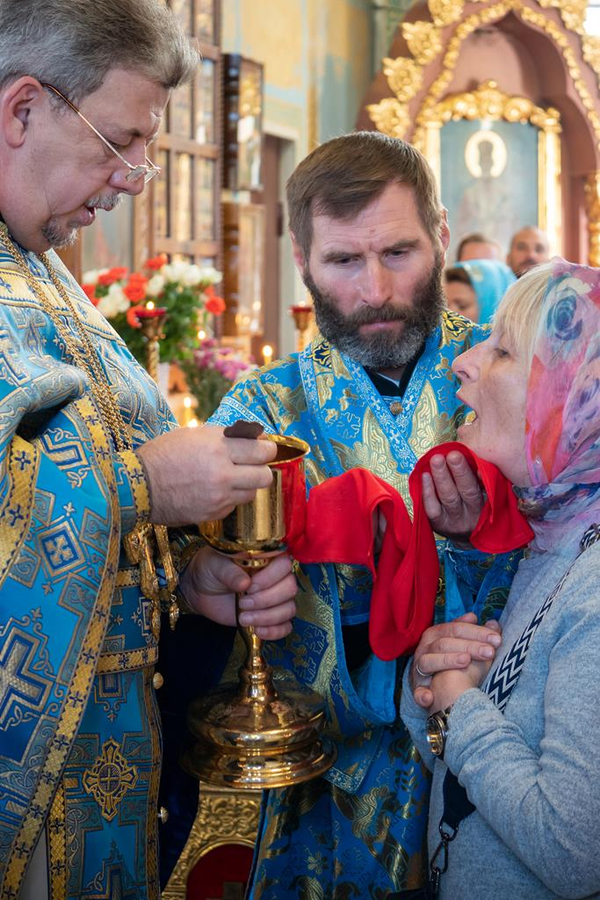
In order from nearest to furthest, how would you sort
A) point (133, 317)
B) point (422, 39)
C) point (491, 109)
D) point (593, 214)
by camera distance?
point (133, 317) < point (422, 39) < point (491, 109) < point (593, 214)

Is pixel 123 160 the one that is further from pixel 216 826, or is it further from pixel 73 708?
pixel 216 826

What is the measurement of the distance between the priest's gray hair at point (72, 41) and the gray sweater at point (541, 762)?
984 mm

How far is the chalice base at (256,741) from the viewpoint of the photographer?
173 cm

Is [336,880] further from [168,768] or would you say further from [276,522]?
[276,522]

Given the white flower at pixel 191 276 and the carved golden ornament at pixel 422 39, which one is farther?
the carved golden ornament at pixel 422 39

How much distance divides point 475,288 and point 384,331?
3.85 m

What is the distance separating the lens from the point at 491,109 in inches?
427

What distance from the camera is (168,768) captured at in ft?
7.23

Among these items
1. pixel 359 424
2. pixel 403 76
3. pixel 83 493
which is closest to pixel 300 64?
pixel 403 76

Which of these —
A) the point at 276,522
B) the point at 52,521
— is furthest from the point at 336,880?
the point at 52,521

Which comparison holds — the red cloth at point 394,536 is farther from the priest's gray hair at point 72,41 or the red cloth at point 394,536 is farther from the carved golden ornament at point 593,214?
the carved golden ornament at point 593,214

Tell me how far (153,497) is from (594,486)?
637 millimetres

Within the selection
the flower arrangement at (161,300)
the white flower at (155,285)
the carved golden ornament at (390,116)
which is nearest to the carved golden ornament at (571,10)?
the carved golden ornament at (390,116)

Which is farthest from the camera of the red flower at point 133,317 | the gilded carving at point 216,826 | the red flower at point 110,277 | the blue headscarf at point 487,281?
the blue headscarf at point 487,281
